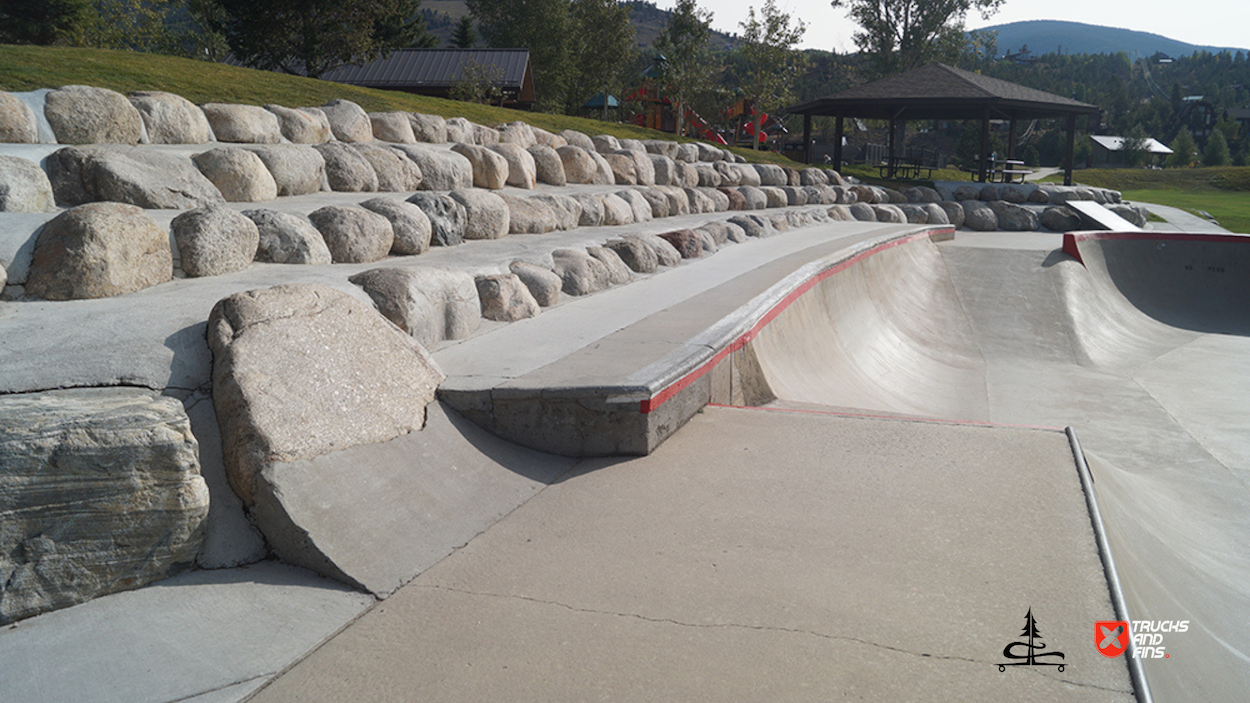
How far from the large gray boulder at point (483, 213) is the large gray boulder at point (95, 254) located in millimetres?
3328

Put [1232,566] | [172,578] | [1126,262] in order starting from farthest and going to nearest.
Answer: [1126,262] < [1232,566] < [172,578]

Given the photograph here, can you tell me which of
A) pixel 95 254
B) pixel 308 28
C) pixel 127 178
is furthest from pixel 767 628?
pixel 308 28

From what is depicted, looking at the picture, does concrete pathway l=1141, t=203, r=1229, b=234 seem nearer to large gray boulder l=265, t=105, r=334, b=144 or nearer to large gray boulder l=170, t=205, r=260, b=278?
large gray boulder l=265, t=105, r=334, b=144

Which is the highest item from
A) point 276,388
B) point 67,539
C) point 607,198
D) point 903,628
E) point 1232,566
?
point 607,198

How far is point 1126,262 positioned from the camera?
14758 millimetres

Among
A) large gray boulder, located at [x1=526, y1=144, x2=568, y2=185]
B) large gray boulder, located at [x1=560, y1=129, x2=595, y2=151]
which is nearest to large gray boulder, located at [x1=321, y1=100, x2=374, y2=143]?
large gray boulder, located at [x1=526, y1=144, x2=568, y2=185]

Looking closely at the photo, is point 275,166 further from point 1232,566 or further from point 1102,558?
point 1232,566

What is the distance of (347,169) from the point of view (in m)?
7.49

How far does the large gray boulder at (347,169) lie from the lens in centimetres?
739

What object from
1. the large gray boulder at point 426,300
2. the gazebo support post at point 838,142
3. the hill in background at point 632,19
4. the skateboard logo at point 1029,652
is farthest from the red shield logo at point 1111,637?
the hill in background at point 632,19

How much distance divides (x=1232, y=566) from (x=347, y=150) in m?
7.59

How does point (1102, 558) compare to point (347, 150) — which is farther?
point (347, 150)

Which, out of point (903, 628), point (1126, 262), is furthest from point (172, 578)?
point (1126, 262)

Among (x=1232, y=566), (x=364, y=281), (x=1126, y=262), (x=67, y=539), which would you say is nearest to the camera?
(x=67, y=539)
